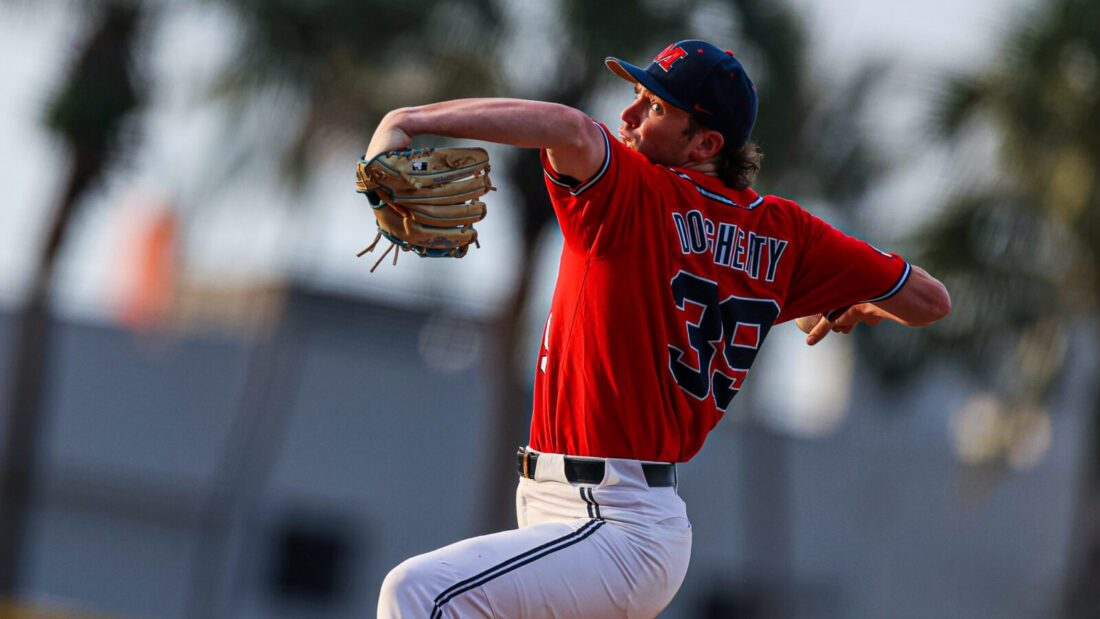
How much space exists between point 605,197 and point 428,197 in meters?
0.45

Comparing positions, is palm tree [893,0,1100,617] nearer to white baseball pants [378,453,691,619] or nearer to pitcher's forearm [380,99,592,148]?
white baseball pants [378,453,691,619]

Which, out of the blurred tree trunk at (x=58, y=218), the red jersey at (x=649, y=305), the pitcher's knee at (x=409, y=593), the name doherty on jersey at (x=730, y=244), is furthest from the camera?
the blurred tree trunk at (x=58, y=218)

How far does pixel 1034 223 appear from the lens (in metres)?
16.4

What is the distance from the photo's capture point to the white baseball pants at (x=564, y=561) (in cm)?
367

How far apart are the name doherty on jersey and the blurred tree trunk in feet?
38.3

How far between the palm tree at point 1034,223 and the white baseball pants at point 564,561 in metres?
13.0

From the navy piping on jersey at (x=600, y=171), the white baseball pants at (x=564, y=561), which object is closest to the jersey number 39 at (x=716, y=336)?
the white baseball pants at (x=564, y=561)

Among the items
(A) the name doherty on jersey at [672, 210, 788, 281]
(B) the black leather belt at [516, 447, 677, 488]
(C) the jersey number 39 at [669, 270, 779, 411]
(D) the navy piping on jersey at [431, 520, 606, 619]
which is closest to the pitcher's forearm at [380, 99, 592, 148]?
(A) the name doherty on jersey at [672, 210, 788, 281]

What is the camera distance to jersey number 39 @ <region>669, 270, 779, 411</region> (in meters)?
4.00

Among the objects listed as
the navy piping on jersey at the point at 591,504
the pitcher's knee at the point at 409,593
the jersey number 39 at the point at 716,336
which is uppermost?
the jersey number 39 at the point at 716,336

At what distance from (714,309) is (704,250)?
18 centimetres

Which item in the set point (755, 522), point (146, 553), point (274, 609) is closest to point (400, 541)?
point (274, 609)

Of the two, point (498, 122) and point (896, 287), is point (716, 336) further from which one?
point (498, 122)

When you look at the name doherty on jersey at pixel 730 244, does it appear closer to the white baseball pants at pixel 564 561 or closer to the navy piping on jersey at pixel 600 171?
the navy piping on jersey at pixel 600 171
